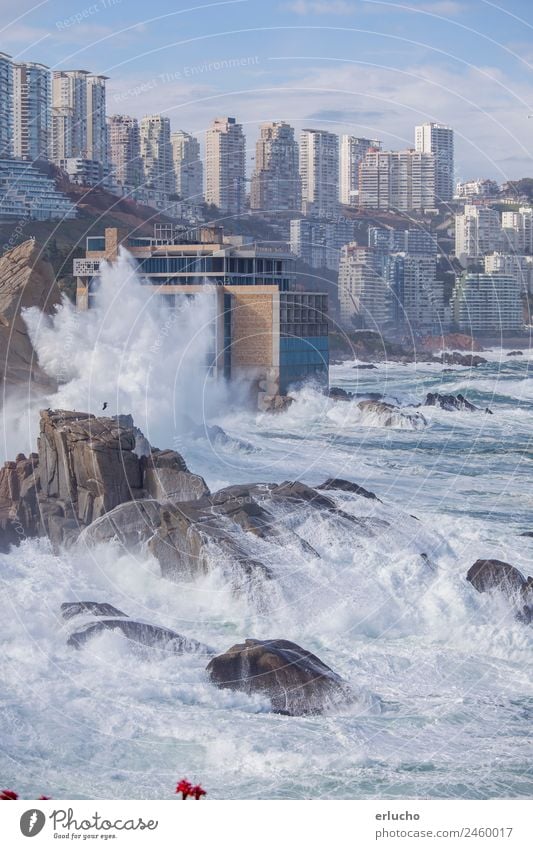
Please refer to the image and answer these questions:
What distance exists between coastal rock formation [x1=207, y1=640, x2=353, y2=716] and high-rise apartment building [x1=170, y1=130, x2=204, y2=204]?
28719 mm

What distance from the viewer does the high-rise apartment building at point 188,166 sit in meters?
36.9

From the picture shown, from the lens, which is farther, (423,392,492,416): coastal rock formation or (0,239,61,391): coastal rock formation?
(423,392,492,416): coastal rock formation

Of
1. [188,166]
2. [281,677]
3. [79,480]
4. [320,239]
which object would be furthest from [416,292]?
[281,677]

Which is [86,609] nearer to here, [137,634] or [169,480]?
[137,634]

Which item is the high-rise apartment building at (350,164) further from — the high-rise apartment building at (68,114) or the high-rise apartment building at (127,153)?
the high-rise apartment building at (68,114)

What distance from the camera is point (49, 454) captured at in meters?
13.2

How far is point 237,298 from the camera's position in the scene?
24.8 meters

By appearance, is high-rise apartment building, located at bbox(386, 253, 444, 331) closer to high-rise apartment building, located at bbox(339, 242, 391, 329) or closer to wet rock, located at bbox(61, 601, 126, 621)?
high-rise apartment building, located at bbox(339, 242, 391, 329)

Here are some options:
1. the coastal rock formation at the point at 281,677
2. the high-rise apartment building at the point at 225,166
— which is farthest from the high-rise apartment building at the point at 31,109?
the coastal rock formation at the point at 281,677

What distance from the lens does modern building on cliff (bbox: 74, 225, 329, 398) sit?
24.6 metres

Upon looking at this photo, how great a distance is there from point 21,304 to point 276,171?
1247 centimetres

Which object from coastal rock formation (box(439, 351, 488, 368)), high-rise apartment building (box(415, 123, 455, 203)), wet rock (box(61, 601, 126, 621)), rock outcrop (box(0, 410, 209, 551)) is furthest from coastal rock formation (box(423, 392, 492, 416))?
wet rock (box(61, 601, 126, 621))

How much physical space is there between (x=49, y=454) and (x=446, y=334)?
32681 mm
